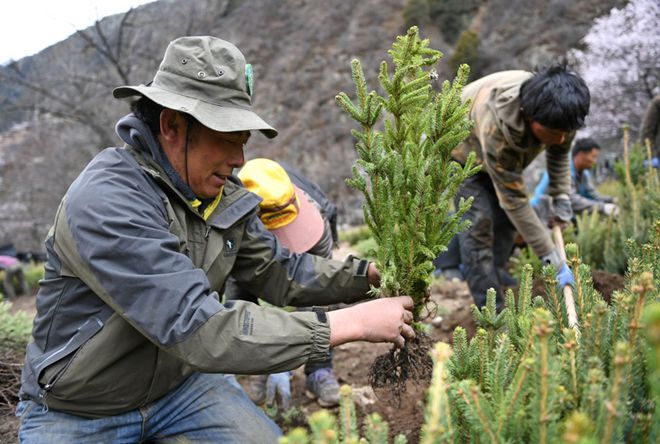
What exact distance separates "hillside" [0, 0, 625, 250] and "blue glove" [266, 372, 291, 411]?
3.49 meters

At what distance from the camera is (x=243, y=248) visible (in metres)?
2.46

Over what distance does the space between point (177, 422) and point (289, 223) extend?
4.51ft

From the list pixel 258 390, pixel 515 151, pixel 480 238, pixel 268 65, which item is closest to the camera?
pixel 515 151

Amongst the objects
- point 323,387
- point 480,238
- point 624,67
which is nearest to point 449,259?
point 480,238

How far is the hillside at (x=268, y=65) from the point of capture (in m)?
16.1

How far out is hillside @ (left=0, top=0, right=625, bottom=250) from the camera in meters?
16.1

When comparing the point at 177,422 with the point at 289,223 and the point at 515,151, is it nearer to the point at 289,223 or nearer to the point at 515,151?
the point at 289,223

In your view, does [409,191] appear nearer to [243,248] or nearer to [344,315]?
[344,315]

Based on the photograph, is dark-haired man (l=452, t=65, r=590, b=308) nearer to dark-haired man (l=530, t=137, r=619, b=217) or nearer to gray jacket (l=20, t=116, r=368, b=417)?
gray jacket (l=20, t=116, r=368, b=417)

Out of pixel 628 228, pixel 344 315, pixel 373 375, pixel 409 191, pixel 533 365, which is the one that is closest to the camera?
pixel 533 365

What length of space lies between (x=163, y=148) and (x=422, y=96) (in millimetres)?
1049

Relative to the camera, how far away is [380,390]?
3.28m

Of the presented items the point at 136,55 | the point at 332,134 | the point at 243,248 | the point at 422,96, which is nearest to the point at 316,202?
Result: the point at 243,248

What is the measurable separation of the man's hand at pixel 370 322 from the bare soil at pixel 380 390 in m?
0.36
